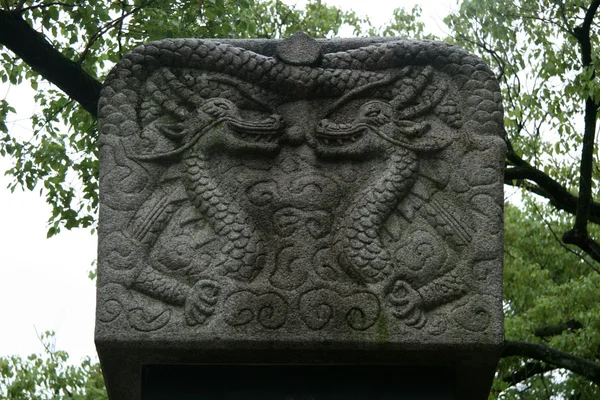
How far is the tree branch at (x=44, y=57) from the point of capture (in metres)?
7.08

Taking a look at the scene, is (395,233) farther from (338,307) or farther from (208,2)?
(208,2)

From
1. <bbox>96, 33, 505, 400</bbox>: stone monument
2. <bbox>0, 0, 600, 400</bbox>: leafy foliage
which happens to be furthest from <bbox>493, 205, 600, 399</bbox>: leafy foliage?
<bbox>96, 33, 505, 400</bbox>: stone monument

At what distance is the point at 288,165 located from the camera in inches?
199

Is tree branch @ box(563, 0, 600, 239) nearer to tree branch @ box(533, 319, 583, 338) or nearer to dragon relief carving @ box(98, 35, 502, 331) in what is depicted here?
tree branch @ box(533, 319, 583, 338)

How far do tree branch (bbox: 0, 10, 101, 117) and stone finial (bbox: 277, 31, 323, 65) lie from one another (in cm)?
227

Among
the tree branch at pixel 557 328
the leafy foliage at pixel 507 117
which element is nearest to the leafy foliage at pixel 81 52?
the leafy foliage at pixel 507 117

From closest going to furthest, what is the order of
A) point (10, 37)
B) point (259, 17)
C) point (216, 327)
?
point (216, 327) → point (10, 37) → point (259, 17)

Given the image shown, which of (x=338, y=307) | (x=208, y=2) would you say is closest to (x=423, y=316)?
(x=338, y=307)

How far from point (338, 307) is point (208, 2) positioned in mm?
4376

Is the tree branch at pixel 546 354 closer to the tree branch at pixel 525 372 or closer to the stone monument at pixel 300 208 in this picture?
the tree branch at pixel 525 372

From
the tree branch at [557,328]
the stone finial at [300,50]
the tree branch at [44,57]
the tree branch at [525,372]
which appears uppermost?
the tree branch at [557,328]

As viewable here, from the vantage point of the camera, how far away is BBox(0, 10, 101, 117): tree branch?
23.2 feet

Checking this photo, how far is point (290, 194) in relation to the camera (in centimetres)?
496

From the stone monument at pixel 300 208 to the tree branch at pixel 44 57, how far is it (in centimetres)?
200
